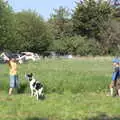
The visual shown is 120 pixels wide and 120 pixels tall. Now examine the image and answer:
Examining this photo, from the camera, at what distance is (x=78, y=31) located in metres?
98.6

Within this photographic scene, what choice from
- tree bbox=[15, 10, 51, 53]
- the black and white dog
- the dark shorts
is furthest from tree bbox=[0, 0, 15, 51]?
the black and white dog

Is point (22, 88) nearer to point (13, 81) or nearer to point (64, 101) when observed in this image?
point (13, 81)

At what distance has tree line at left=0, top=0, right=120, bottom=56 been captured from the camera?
85875mm

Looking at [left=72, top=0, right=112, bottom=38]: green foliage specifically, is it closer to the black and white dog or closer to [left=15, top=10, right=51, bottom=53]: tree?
[left=15, top=10, right=51, bottom=53]: tree

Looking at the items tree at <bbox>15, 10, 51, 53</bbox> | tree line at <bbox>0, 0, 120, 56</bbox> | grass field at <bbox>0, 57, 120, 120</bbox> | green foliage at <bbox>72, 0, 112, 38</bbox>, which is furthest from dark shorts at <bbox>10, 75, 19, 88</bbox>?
green foliage at <bbox>72, 0, 112, 38</bbox>

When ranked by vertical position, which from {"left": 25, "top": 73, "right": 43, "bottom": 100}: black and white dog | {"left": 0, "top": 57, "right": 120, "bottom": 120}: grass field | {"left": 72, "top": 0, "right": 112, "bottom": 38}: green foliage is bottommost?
{"left": 0, "top": 57, "right": 120, "bottom": 120}: grass field

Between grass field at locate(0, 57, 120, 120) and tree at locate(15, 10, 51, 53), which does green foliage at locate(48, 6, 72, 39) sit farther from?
grass field at locate(0, 57, 120, 120)

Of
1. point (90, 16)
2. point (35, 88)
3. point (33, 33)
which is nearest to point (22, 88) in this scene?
point (35, 88)

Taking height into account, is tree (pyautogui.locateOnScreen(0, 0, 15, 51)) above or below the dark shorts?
above

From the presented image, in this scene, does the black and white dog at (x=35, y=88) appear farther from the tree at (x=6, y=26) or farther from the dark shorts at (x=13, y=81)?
the tree at (x=6, y=26)

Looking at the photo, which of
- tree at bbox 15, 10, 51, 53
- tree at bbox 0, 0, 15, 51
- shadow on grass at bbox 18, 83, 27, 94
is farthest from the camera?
tree at bbox 15, 10, 51, 53

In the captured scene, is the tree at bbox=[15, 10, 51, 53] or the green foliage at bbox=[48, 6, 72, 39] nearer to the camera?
the tree at bbox=[15, 10, 51, 53]

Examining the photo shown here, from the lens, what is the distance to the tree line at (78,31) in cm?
8588

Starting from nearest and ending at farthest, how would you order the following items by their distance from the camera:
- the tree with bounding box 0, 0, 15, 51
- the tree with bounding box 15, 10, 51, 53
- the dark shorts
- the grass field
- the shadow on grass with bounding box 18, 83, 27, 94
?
the grass field, the dark shorts, the shadow on grass with bounding box 18, 83, 27, 94, the tree with bounding box 0, 0, 15, 51, the tree with bounding box 15, 10, 51, 53
